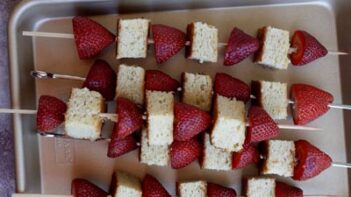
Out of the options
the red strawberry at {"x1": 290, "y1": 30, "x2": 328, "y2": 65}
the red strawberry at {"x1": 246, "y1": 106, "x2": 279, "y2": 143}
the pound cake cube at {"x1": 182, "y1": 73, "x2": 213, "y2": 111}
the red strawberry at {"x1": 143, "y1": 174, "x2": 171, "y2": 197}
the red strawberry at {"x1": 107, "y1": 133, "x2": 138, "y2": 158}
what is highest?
the red strawberry at {"x1": 290, "y1": 30, "x2": 328, "y2": 65}

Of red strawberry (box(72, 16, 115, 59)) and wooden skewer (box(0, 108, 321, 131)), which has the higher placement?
red strawberry (box(72, 16, 115, 59))

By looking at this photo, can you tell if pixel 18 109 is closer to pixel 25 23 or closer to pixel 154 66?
pixel 25 23

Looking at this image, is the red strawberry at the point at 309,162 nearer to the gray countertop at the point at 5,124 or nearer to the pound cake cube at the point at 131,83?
the pound cake cube at the point at 131,83

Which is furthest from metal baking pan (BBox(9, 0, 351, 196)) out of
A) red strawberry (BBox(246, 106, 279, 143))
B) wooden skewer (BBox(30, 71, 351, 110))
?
red strawberry (BBox(246, 106, 279, 143))

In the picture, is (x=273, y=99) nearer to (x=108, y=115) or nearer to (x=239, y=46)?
(x=239, y=46)

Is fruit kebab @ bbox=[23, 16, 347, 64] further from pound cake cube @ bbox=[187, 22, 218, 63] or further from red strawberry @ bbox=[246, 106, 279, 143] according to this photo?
red strawberry @ bbox=[246, 106, 279, 143]

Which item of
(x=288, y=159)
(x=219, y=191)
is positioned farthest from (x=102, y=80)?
(x=288, y=159)

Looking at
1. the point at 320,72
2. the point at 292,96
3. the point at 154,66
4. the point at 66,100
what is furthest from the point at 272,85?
the point at 66,100
